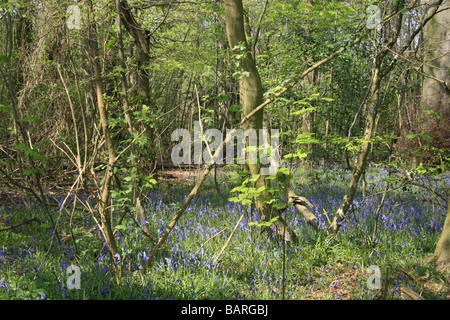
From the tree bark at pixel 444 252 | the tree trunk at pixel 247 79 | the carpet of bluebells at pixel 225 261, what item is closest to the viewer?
the carpet of bluebells at pixel 225 261

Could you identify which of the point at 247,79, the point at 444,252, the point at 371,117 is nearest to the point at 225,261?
the point at 247,79

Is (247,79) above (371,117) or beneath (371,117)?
above

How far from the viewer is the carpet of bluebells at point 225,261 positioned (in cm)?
286

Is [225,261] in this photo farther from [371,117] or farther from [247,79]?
[371,117]

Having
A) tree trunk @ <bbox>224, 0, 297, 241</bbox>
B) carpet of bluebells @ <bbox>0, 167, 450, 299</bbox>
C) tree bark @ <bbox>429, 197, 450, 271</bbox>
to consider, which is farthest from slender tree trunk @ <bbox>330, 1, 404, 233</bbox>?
tree bark @ <bbox>429, 197, 450, 271</bbox>

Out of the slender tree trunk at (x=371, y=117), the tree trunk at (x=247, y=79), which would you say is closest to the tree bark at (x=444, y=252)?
the slender tree trunk at (x=371, y=117)

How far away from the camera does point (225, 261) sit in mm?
3459

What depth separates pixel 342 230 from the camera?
4227mm

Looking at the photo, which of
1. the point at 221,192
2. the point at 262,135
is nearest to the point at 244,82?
the point at 262,135

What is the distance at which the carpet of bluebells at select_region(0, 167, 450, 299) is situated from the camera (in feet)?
9.38

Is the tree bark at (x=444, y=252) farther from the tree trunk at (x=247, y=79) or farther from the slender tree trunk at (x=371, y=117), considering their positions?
the tree trunk at (x=247, y=79)

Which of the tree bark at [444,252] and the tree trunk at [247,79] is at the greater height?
the tree trunk at [247,79]
